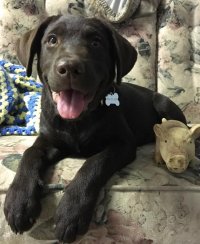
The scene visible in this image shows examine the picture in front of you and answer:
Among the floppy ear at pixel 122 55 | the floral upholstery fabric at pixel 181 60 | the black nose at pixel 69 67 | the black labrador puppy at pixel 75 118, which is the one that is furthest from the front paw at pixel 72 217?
the floral upholstery fabric at pixel 181 60

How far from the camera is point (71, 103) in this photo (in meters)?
1.30

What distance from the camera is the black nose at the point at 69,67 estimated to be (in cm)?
120

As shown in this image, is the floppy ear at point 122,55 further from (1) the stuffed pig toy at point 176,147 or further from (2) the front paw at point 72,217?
(2) the front paw at point 72,217

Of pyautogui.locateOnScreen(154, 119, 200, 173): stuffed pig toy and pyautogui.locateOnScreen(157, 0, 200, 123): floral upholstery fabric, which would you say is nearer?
pyautogui.locateOnScreen(154, 119, 200, 173): stuffed pig toy

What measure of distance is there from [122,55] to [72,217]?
0.63 meters

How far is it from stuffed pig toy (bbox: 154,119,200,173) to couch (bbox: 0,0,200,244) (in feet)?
0.13

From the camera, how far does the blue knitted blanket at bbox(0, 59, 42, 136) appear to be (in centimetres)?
177

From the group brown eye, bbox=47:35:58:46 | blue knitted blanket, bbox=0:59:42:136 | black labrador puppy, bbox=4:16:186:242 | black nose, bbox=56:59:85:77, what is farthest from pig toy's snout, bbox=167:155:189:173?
blue knitted blanket, bbox=0:59:42:136

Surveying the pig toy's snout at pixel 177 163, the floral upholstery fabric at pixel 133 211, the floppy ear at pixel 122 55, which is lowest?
the floral upholstery fabric at pixel 133 211

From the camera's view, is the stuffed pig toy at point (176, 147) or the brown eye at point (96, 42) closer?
the stuffed pig toy at point (176, 147)

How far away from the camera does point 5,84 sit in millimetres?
1842

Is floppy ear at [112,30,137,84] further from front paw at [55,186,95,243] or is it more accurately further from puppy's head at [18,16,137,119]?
front paw at [55,186,95,243]

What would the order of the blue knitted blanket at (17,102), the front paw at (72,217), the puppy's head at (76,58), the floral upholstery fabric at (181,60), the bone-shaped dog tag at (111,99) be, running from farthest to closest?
the floral upholstery fabric at (181,60), the blue knitted blanket at (17,102), the bone-shaped dog tag at (111,99), the puppy's head at (76,58), the front paw at (72,217)

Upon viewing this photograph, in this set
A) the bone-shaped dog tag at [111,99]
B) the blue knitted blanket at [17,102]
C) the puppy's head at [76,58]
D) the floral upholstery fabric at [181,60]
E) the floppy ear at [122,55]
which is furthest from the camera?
the floral upholstery fabric at [181,60]
